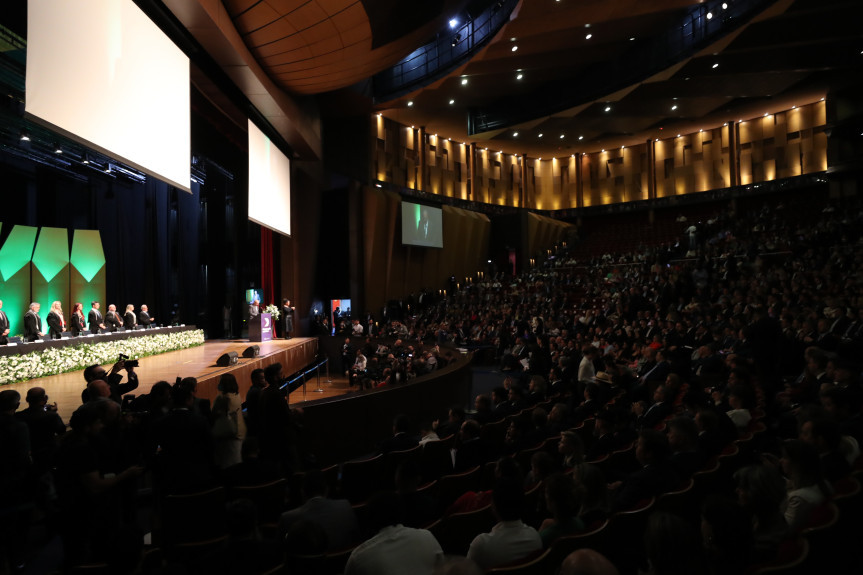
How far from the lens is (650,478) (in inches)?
113

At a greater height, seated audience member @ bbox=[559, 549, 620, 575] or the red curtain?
the red curtain

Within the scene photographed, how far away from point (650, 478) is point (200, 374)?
21.1 feet

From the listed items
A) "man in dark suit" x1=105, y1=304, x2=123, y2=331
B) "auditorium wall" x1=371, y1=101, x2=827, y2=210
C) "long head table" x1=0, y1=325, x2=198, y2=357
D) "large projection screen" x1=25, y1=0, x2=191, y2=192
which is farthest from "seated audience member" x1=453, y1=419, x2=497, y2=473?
"auditorium wall" x1=371, y1=101, x2=827, y2=210

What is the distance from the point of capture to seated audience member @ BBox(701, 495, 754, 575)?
2016 mm

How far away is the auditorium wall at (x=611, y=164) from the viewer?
21.5 meters

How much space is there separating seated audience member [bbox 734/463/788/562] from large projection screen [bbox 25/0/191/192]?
587cm

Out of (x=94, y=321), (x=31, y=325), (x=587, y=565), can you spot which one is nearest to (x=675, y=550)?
(x=587, y=565)

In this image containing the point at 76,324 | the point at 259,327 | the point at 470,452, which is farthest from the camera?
the point at 259,327

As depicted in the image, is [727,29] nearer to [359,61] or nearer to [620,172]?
[359,61]

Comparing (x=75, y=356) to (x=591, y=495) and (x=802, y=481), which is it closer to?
(x=591, y=495)

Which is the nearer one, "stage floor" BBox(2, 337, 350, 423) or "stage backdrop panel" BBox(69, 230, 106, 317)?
"stage floor" BBox(2, 337, 350, 423)

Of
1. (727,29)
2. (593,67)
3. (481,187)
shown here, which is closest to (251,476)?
(727,29)

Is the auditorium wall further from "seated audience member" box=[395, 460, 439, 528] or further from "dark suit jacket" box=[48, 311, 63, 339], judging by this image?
"seated audience member" box=[395, 460, 439, 528]

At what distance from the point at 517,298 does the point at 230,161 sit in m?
8.93
